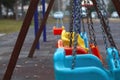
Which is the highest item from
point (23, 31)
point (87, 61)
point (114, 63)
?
point (114, 63)

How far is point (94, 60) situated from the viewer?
4.20 metres

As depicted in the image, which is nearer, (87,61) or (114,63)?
(114,63)

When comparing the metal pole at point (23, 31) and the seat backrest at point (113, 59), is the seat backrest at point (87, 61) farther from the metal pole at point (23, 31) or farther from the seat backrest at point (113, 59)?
the metal pole at point (23, 31)

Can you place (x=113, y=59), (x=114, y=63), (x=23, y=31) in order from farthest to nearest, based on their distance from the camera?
(x=23, y=31), (x=113, y=59), (x=114, y=63)

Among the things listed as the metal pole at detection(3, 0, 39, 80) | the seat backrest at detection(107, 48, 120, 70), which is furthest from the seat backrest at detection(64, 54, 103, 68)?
the metal pole at detection(3, 0, 39, 80)

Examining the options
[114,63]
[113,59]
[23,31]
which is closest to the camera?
[114,63]

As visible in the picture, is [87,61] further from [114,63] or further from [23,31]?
[23,31]

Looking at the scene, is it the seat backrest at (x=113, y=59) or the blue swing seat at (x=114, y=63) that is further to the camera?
the seat backrest at (x=113, y=59)

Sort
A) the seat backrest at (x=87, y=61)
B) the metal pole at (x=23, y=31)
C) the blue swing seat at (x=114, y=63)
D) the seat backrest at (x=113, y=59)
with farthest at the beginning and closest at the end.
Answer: the metal pole at (x=23, y=31)
the seat backrest at (x=87, y=61)
the seat backrest at (x=113, y=59)
the blue swing seat at (x=114, y=63)

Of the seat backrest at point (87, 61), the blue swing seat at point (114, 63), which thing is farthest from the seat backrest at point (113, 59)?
the seat backrest at point (87, 61)

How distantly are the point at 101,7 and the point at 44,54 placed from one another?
617 cm

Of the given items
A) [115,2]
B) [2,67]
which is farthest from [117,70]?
[2,67]

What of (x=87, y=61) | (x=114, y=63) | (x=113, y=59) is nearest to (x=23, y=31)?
(x=87, y=61)

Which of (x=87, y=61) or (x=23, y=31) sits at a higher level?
(x=87, y=61)
